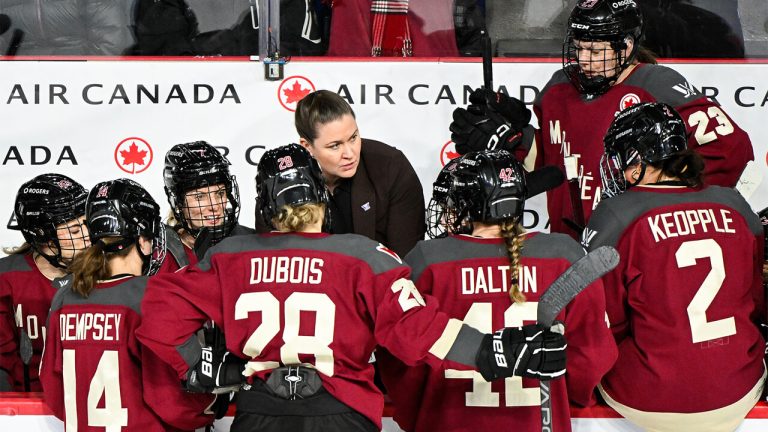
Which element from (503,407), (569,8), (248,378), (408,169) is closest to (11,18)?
(408,169)

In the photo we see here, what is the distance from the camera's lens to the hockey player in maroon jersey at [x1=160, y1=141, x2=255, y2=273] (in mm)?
3408

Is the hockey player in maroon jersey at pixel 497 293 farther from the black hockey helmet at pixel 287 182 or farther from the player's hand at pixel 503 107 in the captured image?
the player's hand at pixel 503 107

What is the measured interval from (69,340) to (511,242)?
1.23m

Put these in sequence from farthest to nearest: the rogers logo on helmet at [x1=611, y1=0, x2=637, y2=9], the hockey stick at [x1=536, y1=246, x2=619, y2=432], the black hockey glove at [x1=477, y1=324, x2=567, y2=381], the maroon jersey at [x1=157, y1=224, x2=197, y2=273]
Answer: the rogers logo on helmet at [x1=611, y1=0, x2=637, y2=9], the maroon jersey at [x1=157, y1=224, x2=197, y2=273], the black hockey glove at [x1=477, y1=324, x2=567, y2=381], the hockey stick at [x1=536, y1=246, x2=619, y2=432]

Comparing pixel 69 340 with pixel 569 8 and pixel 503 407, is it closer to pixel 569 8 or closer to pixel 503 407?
pixel 503 407

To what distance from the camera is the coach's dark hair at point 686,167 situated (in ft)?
9.82

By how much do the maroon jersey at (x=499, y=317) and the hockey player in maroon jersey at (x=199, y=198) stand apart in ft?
2.73

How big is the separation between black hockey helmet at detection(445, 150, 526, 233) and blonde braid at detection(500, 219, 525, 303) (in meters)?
0.03

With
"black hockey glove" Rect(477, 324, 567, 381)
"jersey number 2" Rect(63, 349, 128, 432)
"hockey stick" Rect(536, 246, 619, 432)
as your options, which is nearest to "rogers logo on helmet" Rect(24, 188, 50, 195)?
"jersey number 2" Rect(63, 349, 128, 432)

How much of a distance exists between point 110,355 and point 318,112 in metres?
1.11

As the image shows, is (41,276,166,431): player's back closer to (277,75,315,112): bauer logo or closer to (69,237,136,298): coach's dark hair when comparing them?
(69,237,136,298): coach's dark hair

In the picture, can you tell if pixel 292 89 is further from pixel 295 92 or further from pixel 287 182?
pixel 287 182

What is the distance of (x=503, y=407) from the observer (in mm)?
2795

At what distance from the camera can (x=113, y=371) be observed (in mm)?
2844
